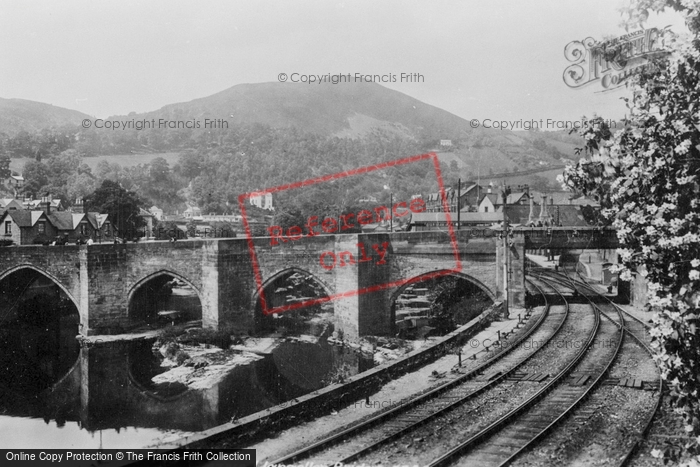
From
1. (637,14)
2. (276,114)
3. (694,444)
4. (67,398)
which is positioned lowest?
(67,398)

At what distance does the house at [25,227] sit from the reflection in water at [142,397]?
730 inches

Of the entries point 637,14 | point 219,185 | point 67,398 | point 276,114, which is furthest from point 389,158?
point 637,14

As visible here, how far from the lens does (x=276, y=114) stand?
178125mm

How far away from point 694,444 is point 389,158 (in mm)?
152648

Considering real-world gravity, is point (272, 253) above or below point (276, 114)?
below

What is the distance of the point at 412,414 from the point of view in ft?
43.2

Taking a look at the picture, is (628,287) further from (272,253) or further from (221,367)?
(221,367)

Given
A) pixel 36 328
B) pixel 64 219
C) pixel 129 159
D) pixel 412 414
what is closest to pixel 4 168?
pixel 64 219

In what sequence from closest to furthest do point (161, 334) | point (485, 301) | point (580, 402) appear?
point (580, 402)
point (161, 334)
point (485, 301)

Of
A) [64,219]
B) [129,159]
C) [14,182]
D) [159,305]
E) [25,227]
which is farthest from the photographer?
[129,159]

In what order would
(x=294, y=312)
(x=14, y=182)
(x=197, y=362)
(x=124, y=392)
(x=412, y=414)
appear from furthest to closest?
(x=14, y=182) → (x=294, y=312) → (x=197, y=362) → (x=124, y=392) → (x=412, y=414)

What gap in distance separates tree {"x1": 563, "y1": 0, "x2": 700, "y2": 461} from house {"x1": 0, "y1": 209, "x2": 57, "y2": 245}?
1678 inches

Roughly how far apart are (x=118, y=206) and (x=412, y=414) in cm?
4465

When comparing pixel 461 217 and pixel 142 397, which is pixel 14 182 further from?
pixel 142 397
